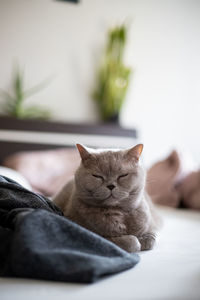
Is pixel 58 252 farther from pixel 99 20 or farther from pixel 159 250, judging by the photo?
pixel 99 20

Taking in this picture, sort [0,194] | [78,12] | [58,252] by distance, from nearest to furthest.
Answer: [58,252] → [0,194] → [78,12]

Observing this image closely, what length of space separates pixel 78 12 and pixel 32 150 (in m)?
Result: 1.38

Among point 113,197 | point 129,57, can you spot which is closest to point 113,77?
point 129,57

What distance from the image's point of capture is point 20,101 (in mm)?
2621

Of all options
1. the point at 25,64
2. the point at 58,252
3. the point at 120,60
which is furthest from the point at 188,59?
the point at 58,252

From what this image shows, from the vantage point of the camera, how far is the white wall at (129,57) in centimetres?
276

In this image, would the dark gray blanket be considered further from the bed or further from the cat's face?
the cat's face

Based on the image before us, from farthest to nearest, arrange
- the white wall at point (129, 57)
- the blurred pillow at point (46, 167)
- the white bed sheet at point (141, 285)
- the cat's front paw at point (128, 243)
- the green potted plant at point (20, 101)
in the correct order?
the white wall at point (129, 57), the green potted plant at point (20, 101), the blurred pillow at point (46, 167), the cat's front paw at point (128, 243), the white bed sheet at point (141, 285)

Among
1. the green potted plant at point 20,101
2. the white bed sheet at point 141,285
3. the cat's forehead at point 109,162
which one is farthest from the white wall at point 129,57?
the white bed sheet at point 141,285

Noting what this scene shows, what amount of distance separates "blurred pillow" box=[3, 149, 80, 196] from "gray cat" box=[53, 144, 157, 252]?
3.86ft

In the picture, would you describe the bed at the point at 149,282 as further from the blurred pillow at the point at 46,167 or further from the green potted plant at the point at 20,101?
the green potted plant at the point at 20,101

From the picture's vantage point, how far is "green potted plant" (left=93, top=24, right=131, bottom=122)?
278 cm

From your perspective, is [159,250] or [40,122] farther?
[40,122]

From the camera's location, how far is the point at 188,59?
3.29 m
